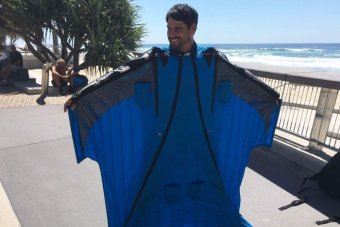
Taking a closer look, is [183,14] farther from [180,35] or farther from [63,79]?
[63,79]

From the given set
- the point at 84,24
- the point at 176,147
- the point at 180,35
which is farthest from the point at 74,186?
the point at 84,24

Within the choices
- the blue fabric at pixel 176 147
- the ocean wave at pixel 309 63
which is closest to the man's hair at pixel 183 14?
the blue fabric at pixel 176 147

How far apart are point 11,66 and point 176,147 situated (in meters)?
11.5

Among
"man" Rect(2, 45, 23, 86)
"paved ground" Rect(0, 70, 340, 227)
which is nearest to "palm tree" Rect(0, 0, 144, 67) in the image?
"man" Rect(2, 45, 23, 86)

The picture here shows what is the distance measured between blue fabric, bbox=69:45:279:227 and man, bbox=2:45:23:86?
10198mm

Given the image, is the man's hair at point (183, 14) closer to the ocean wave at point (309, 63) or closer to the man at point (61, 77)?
the man at point (61, 77)

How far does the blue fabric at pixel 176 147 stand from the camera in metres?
2.11

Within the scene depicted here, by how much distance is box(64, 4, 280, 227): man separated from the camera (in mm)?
2053

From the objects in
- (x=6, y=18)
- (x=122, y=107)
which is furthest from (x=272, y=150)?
(x=6, y=18)

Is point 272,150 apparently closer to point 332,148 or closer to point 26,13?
point 332,148

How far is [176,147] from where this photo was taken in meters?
2.25

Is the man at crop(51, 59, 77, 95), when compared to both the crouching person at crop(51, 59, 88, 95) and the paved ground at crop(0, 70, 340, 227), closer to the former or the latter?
the crouching person at crop(51, 59, 88, 95)

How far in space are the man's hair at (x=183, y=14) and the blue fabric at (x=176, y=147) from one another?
0.76 ft

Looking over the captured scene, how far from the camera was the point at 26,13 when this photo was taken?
10664mm
